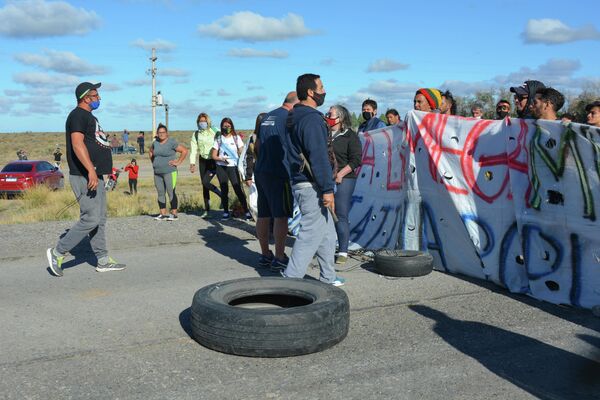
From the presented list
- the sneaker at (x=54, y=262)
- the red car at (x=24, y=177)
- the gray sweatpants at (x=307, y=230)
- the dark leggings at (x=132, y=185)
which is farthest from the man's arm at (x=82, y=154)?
the red car at (x=24, y=177)

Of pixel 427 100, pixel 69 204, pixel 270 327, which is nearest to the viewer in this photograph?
pixel 270 327

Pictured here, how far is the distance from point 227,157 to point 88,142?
4.63m

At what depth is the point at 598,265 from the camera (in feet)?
19.7

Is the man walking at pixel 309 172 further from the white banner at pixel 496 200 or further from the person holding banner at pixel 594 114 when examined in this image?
the person holding banner at pixel 594 114

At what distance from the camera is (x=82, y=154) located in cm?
709

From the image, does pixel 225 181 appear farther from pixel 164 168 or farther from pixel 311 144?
pixel 311 144

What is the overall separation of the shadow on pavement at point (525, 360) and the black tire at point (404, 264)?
62.0 inches

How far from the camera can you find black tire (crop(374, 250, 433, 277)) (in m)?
7.26

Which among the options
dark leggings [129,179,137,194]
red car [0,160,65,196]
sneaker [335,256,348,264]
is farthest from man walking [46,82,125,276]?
red car [0,160,65,196]

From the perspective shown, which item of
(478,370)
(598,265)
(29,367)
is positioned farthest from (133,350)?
(598,265)

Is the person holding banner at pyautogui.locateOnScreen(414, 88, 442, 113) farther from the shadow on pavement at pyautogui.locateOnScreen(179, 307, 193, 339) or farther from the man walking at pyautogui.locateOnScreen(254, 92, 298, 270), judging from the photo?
the shadow on pavement at pyautogui.locateOnScreen(179, 307, 193, 339)

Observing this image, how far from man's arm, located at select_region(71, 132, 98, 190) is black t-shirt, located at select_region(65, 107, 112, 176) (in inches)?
2.7

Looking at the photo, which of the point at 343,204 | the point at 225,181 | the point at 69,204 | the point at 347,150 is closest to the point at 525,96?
the point at 347,150

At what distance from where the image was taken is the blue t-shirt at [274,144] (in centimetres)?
716
